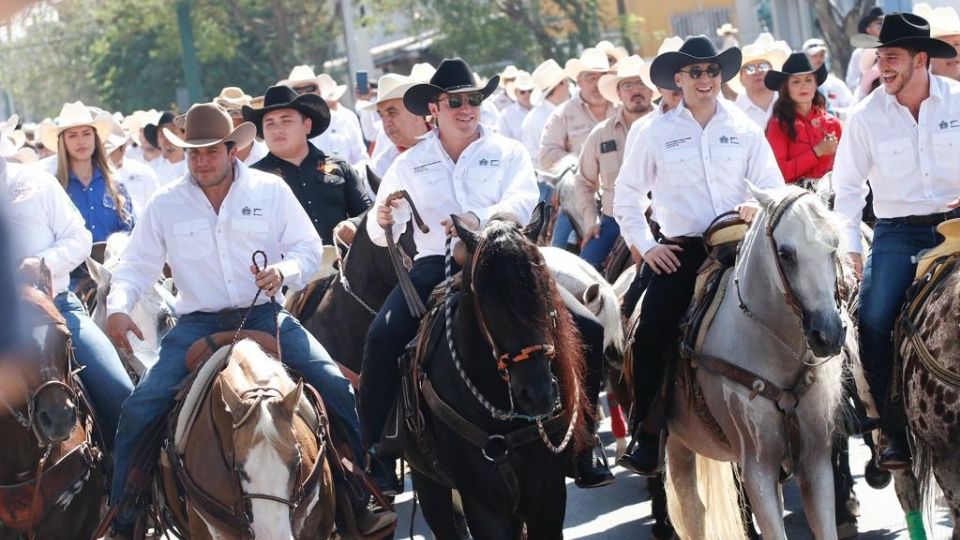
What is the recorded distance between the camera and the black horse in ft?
21.5

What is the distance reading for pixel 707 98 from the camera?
324 inches

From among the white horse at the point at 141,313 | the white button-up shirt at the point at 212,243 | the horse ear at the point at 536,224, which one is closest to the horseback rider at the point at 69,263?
→ the white button-up shirt at the point at 212,243

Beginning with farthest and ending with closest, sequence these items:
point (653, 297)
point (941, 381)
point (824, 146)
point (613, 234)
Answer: point (613, 234) → point (824, 146) → point (653, 297) → point (941, 381)

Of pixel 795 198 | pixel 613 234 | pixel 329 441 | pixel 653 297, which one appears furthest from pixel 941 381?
pixel 613 234

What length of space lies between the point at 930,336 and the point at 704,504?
1866mm

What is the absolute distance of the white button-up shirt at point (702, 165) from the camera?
8.10m

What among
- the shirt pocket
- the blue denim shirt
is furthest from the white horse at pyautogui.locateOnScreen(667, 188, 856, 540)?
the blue denim shirt

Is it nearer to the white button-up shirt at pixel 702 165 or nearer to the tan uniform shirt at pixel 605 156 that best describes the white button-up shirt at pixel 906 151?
the white button-up shirt at pixel 702 165

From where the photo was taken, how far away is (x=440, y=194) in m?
7.97

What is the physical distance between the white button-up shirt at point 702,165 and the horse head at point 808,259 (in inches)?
36.7

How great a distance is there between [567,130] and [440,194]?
23.9ft

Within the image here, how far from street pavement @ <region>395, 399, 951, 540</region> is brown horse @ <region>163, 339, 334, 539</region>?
3.13 m

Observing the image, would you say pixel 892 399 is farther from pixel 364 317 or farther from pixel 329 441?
pixel 364 317

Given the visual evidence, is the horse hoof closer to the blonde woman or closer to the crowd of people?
the crowd of people
